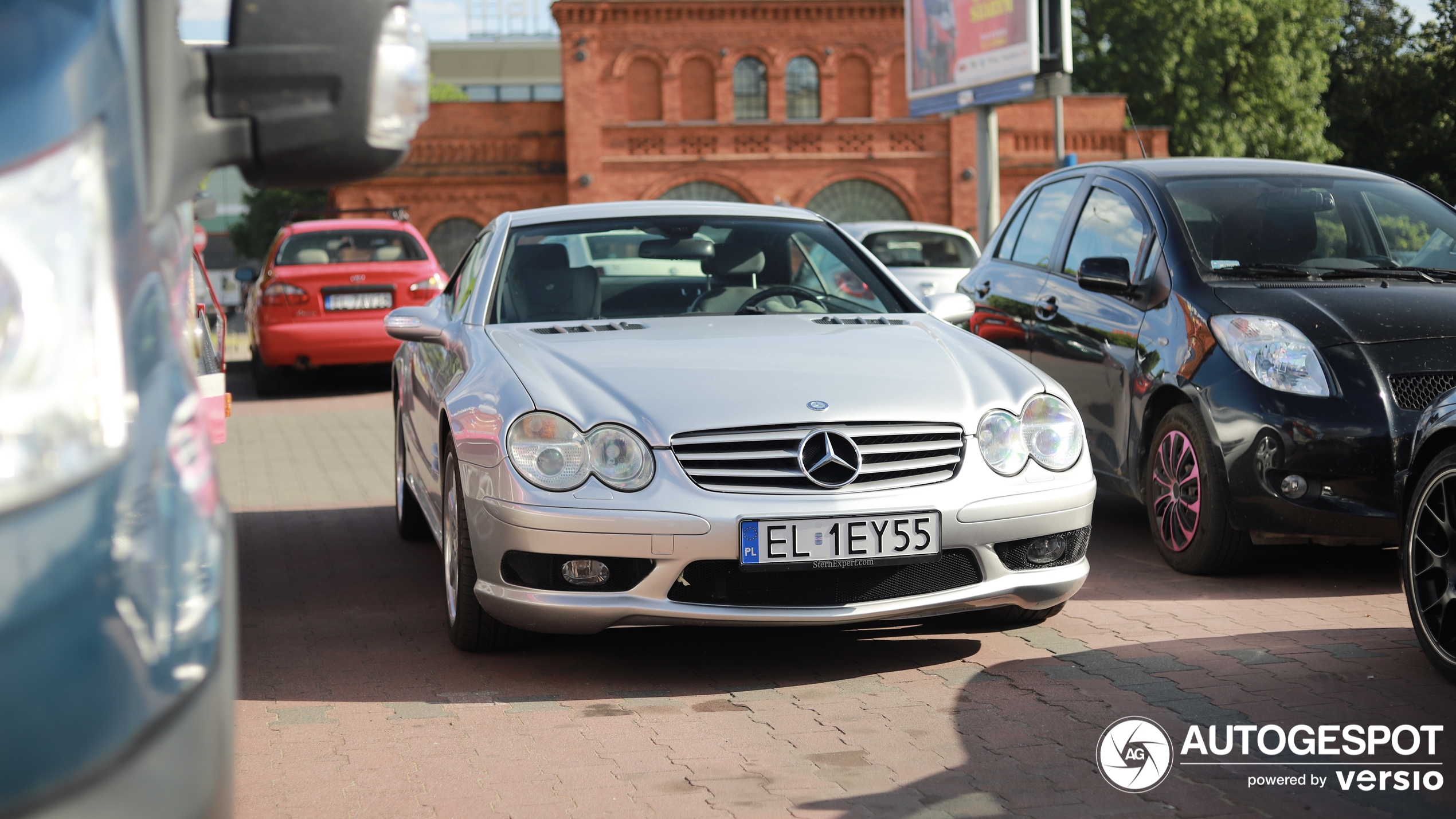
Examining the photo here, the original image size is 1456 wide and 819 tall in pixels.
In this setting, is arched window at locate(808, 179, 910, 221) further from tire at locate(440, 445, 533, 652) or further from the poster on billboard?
tire at locate(440, 445, 533, 652)

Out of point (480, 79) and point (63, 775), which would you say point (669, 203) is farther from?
point (480, 79)

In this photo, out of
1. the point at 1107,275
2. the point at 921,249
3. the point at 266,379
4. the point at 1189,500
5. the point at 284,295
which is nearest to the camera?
the point at 1189,500

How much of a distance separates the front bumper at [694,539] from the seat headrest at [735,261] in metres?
1.65

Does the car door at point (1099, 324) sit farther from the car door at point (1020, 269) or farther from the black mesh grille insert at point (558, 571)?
the black mesh grille insert at point (558, 571)

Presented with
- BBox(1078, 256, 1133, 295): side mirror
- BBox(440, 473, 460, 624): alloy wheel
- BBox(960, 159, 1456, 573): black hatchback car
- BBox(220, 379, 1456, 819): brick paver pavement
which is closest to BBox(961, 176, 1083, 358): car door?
BBox(960, 159, 1456, 573): black hatchback car

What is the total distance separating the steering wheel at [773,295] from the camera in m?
5.87

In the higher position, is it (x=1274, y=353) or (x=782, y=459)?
(x=1274, y=353)

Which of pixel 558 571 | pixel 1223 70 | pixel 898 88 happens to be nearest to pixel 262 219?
pixel 898 88

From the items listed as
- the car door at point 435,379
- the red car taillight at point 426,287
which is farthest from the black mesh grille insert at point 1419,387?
the red car taillight at point 426,287

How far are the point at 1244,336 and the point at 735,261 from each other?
195 cm

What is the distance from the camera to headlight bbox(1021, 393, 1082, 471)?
4742mm

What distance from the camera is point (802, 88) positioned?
167 ft

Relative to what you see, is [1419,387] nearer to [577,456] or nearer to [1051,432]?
[1051,432]

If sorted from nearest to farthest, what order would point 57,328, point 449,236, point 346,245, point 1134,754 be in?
point 57,328 < point 1134,754 < point 346,245 < point 449,236
